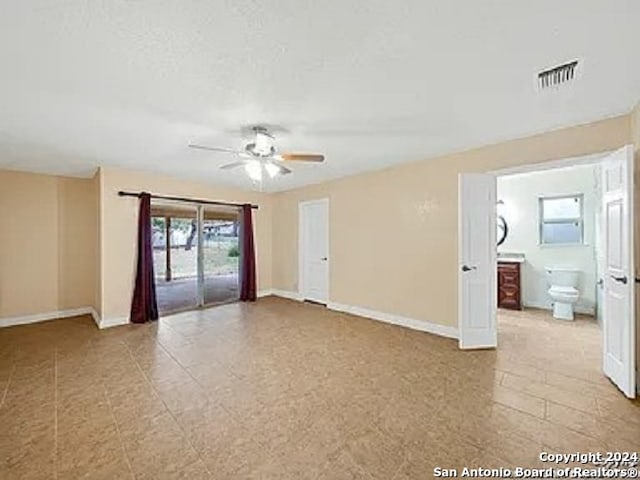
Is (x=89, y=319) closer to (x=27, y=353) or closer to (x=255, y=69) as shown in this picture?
(x=27, y=353)

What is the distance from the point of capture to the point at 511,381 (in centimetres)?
Result: 294

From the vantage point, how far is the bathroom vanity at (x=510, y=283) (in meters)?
5.79

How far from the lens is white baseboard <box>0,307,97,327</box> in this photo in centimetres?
498

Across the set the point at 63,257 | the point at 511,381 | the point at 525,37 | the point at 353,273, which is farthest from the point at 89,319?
the point at 525,37

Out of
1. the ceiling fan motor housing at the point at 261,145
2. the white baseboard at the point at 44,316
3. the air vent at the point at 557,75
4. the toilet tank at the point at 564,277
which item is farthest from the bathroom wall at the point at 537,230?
the white baseboard at the point at 44,316

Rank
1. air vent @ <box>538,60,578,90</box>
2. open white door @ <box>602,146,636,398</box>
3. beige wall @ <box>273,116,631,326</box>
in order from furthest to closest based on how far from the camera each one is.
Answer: beige wall @ <box>273,116,631,326</box>
open white door @ <box>602,146,636,398</box>
air vent @ <box>538,60,578,90</box>

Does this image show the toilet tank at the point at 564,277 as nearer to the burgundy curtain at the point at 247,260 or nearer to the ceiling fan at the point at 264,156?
the ceiling fan at the point at 264,156

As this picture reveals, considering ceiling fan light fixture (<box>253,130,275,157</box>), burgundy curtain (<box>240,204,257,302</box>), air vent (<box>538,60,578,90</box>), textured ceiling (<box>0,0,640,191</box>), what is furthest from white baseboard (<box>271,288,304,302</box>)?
air vent (<box>538,60,578,90</box>)

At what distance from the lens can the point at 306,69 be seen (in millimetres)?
2094

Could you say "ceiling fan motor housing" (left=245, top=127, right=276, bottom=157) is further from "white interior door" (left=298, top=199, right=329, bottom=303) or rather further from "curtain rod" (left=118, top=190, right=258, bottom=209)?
"white interior door" (left=298, top=199, right=329, bottom=303)

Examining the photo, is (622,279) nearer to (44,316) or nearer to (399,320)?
(399,320)

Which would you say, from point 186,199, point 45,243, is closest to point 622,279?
point 186,199

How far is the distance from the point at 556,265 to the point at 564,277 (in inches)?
14.1

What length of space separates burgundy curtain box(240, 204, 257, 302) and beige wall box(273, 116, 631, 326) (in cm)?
158
